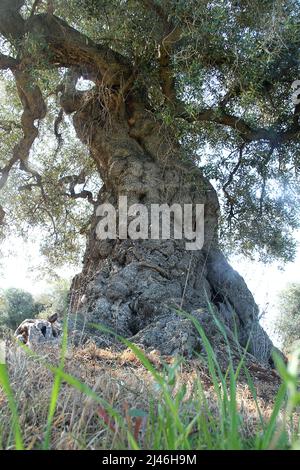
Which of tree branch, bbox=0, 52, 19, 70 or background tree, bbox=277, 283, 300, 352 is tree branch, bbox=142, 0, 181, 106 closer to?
tree branch, bbox=0, 52, 19, 70

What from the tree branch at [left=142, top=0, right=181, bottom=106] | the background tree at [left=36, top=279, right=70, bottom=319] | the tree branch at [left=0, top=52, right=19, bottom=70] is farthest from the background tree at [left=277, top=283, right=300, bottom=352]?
the tree branch at [left=0, top=52, right=19, bottom=70]

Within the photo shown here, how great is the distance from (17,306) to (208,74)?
1331 centimetres

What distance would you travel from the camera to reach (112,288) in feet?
18.0

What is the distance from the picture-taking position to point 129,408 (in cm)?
215

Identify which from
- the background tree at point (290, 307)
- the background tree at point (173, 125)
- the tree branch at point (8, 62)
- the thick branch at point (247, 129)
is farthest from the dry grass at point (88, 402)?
the background tree at point (290, 307)

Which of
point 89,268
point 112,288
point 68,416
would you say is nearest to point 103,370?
point 68,416

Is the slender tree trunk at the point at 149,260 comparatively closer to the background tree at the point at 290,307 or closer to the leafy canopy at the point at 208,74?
the leafy canopy at the point at 208,74

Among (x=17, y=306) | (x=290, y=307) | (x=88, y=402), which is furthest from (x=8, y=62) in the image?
(x=290, y=307)

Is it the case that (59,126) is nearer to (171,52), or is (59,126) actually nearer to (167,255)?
(171,52)

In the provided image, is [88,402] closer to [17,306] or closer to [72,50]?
[72,50]

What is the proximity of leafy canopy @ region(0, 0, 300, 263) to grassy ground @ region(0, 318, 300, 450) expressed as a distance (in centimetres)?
417

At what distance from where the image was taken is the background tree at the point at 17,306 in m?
17.3

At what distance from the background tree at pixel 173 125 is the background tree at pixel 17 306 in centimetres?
933

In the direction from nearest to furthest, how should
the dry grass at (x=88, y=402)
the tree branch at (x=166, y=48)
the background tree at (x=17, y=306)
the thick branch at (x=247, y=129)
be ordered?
the dry grass at (x=88, y=402) < the tree branch at (x=166, y=48) < the thick branch at (x=247, y=129) < the background tree at (x=17, y=306)
